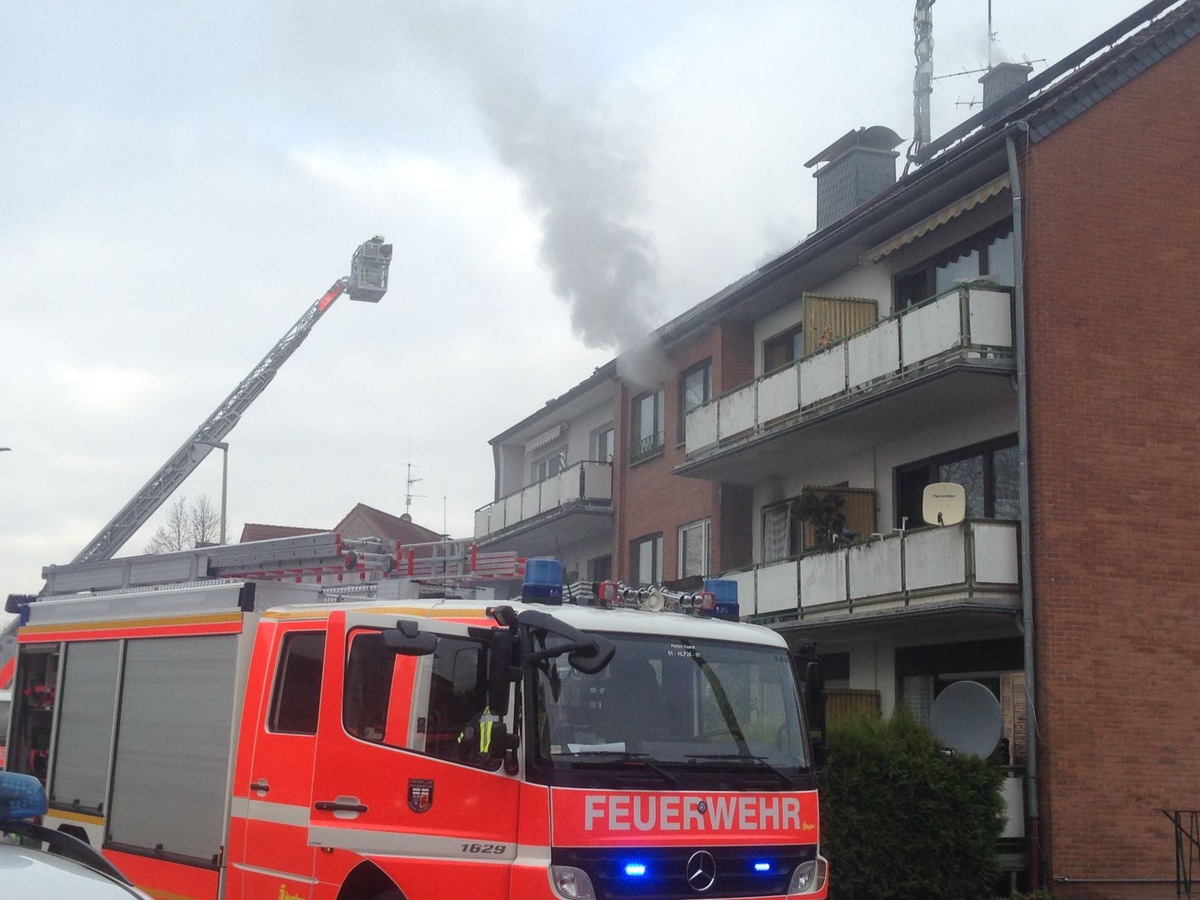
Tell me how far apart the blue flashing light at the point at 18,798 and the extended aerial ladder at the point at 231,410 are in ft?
68.6

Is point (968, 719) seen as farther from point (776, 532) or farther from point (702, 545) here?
point (702, 545)

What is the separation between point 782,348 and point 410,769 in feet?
56.6

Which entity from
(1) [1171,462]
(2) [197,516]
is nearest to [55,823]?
(1) [1171,462]

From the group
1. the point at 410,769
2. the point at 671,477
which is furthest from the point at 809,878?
the point at 671,477

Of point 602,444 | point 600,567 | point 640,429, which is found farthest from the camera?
point 602,444

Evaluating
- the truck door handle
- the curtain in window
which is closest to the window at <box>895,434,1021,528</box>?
the curtain in window

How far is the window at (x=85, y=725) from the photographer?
31.7 ft

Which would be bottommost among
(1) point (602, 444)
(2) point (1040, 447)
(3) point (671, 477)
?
(2) point (1040, 447)

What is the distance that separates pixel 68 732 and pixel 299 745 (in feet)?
10.9

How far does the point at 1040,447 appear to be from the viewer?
16.2 meters

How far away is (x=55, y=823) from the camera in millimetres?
9906

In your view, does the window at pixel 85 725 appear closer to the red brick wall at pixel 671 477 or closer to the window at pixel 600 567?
the red brick wall at pixel 671 477

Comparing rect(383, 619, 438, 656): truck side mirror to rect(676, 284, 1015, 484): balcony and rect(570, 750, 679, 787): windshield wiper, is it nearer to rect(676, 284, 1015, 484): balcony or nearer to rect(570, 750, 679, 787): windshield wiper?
rect(570, 750, 679, 787): windshield wiper

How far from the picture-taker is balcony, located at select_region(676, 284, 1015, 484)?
54.6 feet
